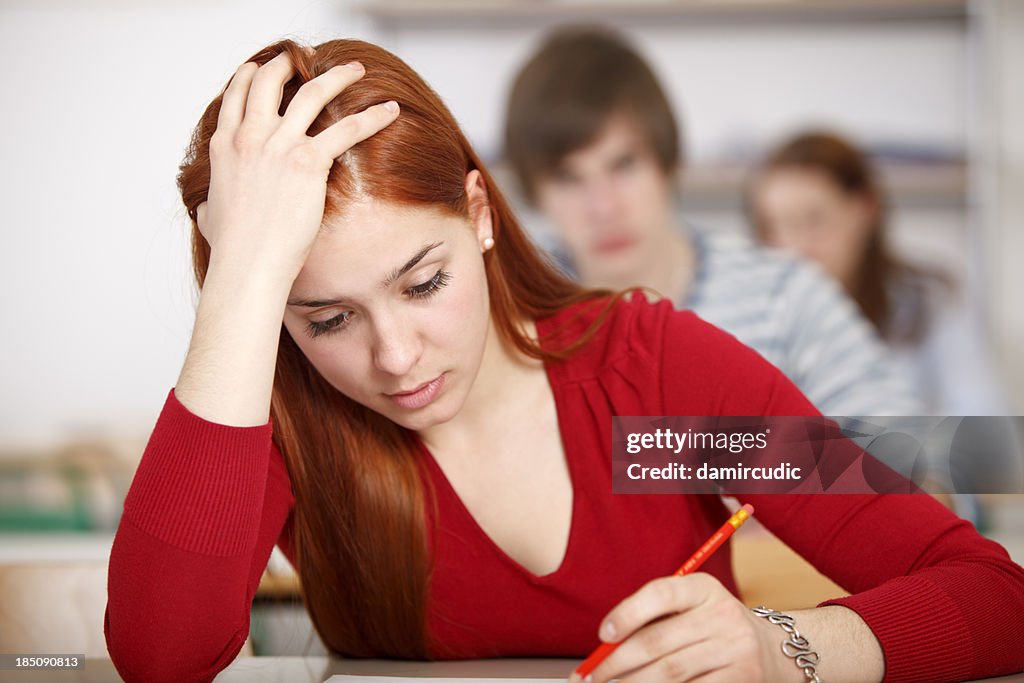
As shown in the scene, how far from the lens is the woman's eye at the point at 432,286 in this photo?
683mm

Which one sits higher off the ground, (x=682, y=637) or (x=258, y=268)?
(x=258, y=268)

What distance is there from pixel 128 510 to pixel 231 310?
142 millimetres

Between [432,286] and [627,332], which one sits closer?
[432,286]

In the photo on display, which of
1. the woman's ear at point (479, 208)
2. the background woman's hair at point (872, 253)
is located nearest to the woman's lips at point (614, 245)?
the background woman's hair at point (872, 253)

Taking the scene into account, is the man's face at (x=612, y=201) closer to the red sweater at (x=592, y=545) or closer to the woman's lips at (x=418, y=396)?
the red sweater at (x=592, y=545)

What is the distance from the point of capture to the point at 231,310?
2.13 feet

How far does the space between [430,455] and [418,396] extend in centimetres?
13

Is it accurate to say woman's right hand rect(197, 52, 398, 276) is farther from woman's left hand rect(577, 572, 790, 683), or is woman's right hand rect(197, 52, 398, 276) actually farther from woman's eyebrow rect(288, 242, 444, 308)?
woman's left hand rect(577, 572, 790, 683)

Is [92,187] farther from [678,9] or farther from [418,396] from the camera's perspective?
[418,396]

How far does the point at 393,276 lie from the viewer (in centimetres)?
66

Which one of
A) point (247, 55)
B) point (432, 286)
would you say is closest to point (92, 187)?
point (247, 55)

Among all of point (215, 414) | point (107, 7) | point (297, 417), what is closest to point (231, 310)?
point (215, 414)

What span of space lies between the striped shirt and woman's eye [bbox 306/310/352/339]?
3.01 feet

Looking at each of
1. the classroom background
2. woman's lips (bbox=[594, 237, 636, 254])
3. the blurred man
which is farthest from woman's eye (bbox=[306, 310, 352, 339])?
woman's lips (bbox=[594, 237, 636, 254])
